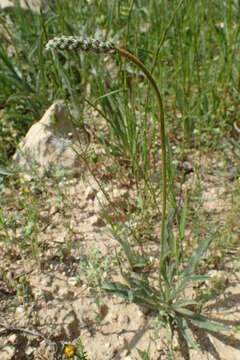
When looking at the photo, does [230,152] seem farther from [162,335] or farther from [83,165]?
[162,335]

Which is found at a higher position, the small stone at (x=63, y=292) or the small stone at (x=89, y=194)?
the small stone at (x=89, y=194)

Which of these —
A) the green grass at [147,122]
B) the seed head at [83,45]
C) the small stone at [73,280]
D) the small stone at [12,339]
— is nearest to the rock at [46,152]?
the green grass at [147,122]

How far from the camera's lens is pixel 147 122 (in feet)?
7.64

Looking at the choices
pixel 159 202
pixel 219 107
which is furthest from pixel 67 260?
pixel 219 107

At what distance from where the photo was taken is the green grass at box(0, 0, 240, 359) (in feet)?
5.59

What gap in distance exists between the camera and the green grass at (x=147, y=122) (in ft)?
5.59

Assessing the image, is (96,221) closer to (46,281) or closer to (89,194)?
(89,194)

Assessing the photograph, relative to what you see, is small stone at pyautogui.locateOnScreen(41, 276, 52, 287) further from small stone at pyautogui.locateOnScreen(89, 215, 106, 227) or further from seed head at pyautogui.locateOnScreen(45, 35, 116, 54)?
seed head at pyautogui.locateOnScreen(45, 35, 116, 54)

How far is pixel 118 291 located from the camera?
64.7 inches

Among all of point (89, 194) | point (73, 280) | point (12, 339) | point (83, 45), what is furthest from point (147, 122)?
point (83, 45)

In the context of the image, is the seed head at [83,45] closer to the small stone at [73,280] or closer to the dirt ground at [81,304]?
the dirt ground at [81,304]

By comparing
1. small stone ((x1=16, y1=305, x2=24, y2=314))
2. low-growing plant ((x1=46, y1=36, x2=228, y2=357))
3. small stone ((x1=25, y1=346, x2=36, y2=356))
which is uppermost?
low-growing plant ((x1=46, y1=36, x2=228, y2=357))

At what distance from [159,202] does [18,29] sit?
1.86m

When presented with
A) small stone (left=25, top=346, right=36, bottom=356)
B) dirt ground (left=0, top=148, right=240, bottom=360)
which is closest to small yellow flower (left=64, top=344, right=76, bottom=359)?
dirt ground (left=0, top=148, right=240, bottom=360)
